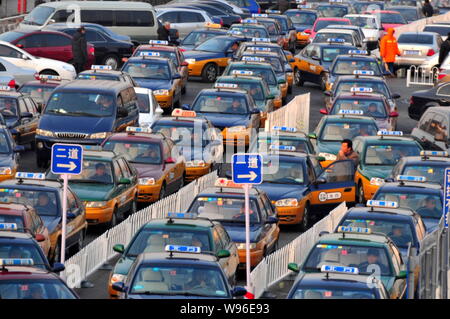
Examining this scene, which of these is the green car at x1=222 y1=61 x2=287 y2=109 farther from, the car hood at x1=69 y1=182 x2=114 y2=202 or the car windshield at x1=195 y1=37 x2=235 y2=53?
the car hood at x1=69 y1=182 x2=114 y2=202

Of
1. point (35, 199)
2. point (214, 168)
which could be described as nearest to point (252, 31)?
point (214, 168)

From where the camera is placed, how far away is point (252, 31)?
177 ft

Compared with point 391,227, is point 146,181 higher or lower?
lower

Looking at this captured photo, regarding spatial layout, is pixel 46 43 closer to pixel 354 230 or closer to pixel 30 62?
pixel 30 62

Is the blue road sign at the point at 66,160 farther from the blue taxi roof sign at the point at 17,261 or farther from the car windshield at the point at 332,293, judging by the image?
the car windshield at the point at 332,293

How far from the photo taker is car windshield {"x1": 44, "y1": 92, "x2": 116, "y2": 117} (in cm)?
3281

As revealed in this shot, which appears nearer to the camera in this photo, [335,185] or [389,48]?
[335,185]

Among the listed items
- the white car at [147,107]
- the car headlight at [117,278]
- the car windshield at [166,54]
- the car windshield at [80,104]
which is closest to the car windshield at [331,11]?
the car windshield at [166,54]

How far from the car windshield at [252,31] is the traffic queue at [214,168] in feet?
15.3

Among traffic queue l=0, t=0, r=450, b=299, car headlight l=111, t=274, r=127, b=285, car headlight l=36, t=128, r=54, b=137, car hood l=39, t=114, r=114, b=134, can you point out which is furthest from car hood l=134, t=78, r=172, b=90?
car headlight l=111, t=274, r=127, b=285

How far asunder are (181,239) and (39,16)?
2973 cm

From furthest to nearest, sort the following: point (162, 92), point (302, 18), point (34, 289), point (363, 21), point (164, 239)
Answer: point (302, 18)
point (363, 21)
point (162, 92)
point (164, 239)
point (34, 289)

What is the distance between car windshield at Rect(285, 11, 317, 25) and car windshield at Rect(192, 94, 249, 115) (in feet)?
86.7

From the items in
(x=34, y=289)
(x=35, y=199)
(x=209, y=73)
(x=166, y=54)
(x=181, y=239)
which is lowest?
(x=209, y=73)
